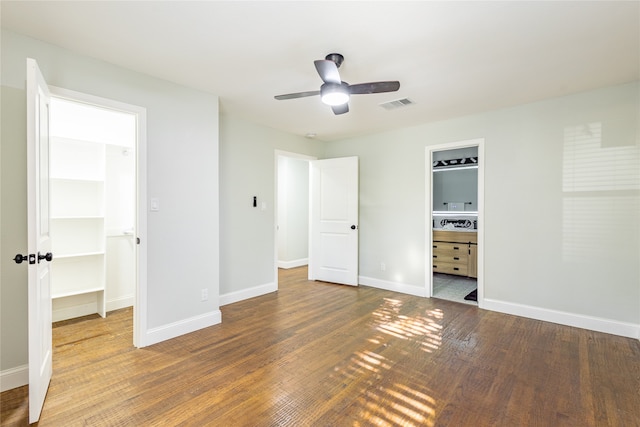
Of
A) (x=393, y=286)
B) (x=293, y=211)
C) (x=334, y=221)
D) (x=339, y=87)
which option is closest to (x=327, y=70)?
(x=339, y=87)

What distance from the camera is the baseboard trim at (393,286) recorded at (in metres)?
4.46

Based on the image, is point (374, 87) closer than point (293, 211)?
Yes

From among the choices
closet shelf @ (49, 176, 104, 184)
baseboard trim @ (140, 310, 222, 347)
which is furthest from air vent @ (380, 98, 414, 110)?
closet shelf @ (49, 176, 104, 184)

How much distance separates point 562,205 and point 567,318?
1251mm

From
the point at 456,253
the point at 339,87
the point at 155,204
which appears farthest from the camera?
the point at 456,253

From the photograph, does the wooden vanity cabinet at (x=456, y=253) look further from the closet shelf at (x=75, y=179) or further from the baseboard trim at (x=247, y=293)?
the closet shelf at (x=75, y=179)

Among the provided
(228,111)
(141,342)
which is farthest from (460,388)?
(228,111)

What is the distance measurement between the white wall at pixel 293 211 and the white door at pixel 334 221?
128cm

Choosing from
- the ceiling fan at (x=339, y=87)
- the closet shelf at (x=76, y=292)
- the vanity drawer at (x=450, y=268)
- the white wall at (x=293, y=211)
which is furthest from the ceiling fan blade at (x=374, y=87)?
the white wall at (x=293, y=211)

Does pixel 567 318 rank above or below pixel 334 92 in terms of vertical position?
below

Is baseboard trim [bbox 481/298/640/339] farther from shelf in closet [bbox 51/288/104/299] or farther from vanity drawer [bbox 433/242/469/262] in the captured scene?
shelf in closet [bbox 51/288/104/299]

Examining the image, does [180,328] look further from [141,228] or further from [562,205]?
[562,205]

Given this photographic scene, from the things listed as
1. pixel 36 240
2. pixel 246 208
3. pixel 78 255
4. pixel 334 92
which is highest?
pixel 334 92

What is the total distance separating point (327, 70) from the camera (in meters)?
2.15
